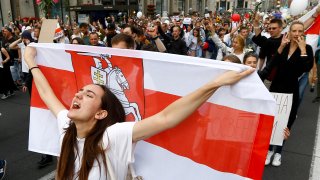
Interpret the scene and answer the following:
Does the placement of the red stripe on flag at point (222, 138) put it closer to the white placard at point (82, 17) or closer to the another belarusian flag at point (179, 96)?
the another belarusian flag at point (179, 96)

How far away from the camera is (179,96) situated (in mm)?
1875

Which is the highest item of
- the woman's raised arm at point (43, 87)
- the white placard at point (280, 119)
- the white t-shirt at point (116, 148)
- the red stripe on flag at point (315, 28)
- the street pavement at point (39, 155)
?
the red stripe on flag at point (315, 28)

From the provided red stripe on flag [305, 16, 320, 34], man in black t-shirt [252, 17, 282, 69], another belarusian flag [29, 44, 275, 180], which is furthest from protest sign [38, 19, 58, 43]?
red stripe on flag [305, 16, 320, 34]

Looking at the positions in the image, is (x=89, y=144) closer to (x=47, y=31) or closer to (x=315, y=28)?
(x=47, y=31)

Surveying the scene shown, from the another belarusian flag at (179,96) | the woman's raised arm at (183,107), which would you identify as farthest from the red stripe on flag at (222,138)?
the woman's raised arm at (183,107)

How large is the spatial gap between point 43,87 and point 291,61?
8.65ft

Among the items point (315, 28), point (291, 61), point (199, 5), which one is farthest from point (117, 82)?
point (199, 5)

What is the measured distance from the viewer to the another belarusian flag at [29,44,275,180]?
1637 millimetres

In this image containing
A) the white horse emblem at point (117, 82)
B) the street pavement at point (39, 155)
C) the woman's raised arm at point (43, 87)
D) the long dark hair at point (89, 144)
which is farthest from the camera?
the street pavement at point (39, 155)

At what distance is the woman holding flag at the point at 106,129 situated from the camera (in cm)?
164

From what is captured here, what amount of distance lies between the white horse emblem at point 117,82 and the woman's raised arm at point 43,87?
360mm

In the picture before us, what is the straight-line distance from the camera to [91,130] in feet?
5.88

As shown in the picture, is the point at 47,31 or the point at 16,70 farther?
the point at 16,70

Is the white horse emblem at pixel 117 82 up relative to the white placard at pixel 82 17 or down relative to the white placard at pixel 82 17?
up
